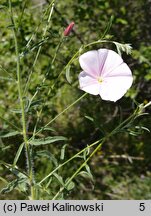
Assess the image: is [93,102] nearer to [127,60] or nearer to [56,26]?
[127,60]

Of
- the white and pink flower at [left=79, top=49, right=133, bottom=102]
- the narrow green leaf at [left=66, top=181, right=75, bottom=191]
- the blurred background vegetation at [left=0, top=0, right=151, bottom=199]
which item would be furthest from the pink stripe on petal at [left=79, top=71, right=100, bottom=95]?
the blurred background vegetation at [left=0, top=0, right=151, bottom=199]

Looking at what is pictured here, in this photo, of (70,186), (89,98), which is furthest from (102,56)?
(89,98)

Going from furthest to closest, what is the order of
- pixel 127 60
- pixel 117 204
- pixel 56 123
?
pixel 56 123, pixel 127 60, pixel 117 204

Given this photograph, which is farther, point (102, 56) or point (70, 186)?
point (70, 186)

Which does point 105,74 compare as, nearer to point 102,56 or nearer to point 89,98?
point 102,56

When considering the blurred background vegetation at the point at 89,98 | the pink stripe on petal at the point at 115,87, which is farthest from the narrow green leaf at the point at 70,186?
the blurred background vegetation at the point at 89,98

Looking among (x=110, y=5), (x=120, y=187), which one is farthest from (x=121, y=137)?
(x=110, y=5)

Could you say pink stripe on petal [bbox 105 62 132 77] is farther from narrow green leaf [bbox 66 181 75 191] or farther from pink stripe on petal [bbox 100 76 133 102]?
narrow green leaf [bbox 66 181 75 191]

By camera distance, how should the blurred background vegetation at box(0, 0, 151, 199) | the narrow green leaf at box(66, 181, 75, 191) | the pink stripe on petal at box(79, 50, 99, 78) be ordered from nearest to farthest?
the pink stripe on petal at box(79, 50, 99, 78)
the narrow green leaf at box(66, 181, 75, 191)
the blurred background vegetation at box(0, 0, 151, 199)

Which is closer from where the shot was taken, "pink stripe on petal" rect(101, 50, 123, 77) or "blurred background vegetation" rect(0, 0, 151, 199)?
"pink stripe on petal" rect(101, 50, 123, 77)
